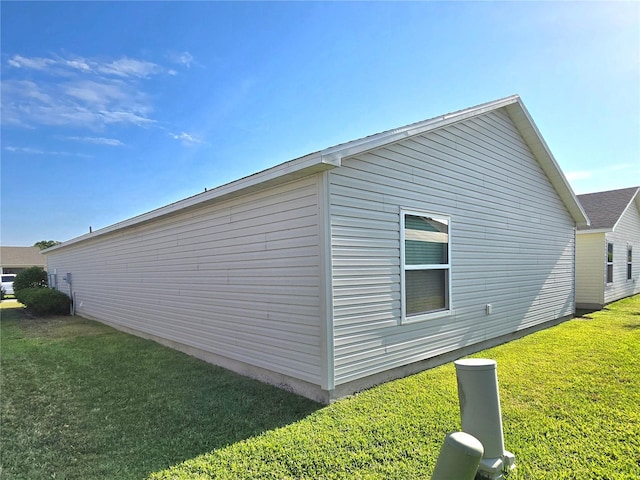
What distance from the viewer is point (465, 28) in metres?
6.82

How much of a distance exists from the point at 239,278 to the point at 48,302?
13.1 m

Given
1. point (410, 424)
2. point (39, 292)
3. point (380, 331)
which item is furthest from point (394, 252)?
point (39, 292)

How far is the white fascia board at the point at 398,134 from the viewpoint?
158 inches

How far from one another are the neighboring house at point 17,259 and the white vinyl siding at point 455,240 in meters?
42.0

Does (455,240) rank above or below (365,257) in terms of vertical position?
above

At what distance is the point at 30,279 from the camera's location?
19078 millimetres

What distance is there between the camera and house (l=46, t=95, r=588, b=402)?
4.30m

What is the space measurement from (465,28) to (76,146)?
12.3 metres

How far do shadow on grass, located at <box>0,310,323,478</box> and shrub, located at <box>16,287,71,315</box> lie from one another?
8436 millimetres

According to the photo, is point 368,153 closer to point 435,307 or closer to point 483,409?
point 435,307

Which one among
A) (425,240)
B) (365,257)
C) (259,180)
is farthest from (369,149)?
(425,240)

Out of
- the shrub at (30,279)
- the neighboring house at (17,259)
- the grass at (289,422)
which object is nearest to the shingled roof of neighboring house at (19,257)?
the neighboring house at (17,259)

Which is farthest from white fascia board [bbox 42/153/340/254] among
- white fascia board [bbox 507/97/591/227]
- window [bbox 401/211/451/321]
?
white fascia board [bbox 507/97/591/227]

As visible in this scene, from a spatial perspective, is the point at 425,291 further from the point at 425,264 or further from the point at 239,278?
the point at 239,278
